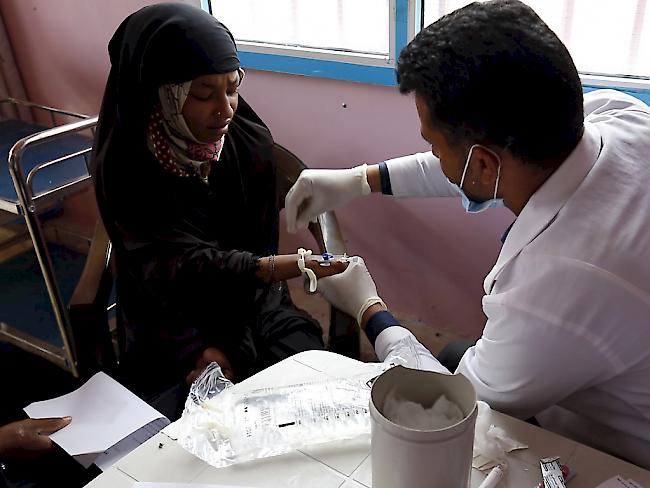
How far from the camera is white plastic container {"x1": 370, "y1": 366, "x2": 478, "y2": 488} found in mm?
675

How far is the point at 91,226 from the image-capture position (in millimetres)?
2822

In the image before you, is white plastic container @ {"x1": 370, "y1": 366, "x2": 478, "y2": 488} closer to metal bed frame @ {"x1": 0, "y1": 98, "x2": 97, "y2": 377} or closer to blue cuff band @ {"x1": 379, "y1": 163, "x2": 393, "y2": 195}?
blue cuff band @ {"x1": 379, "y1": 163, "x2": 393, "y2": 195}

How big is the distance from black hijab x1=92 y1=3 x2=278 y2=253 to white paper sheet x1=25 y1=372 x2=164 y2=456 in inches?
13.9

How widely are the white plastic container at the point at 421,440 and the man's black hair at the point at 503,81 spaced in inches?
13.7

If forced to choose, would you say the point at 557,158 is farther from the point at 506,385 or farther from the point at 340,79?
the point at 340,79

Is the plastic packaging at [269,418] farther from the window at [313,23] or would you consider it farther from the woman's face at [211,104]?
the window at [313,23]

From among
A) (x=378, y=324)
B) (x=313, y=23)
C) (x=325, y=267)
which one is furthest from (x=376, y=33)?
(x=378, y=324)

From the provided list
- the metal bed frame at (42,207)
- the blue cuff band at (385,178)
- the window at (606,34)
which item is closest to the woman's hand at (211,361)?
the metal bed frame at (42,207)

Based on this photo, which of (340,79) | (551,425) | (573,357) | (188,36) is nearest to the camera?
(573,357)

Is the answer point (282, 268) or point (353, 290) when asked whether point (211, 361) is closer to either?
point (282, 268)

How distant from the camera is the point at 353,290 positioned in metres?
1.42

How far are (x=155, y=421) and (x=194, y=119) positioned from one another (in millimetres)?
630

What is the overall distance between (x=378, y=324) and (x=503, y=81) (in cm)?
61

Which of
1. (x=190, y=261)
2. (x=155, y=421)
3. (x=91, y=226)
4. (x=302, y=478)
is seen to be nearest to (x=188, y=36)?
(x=190, y=261)
